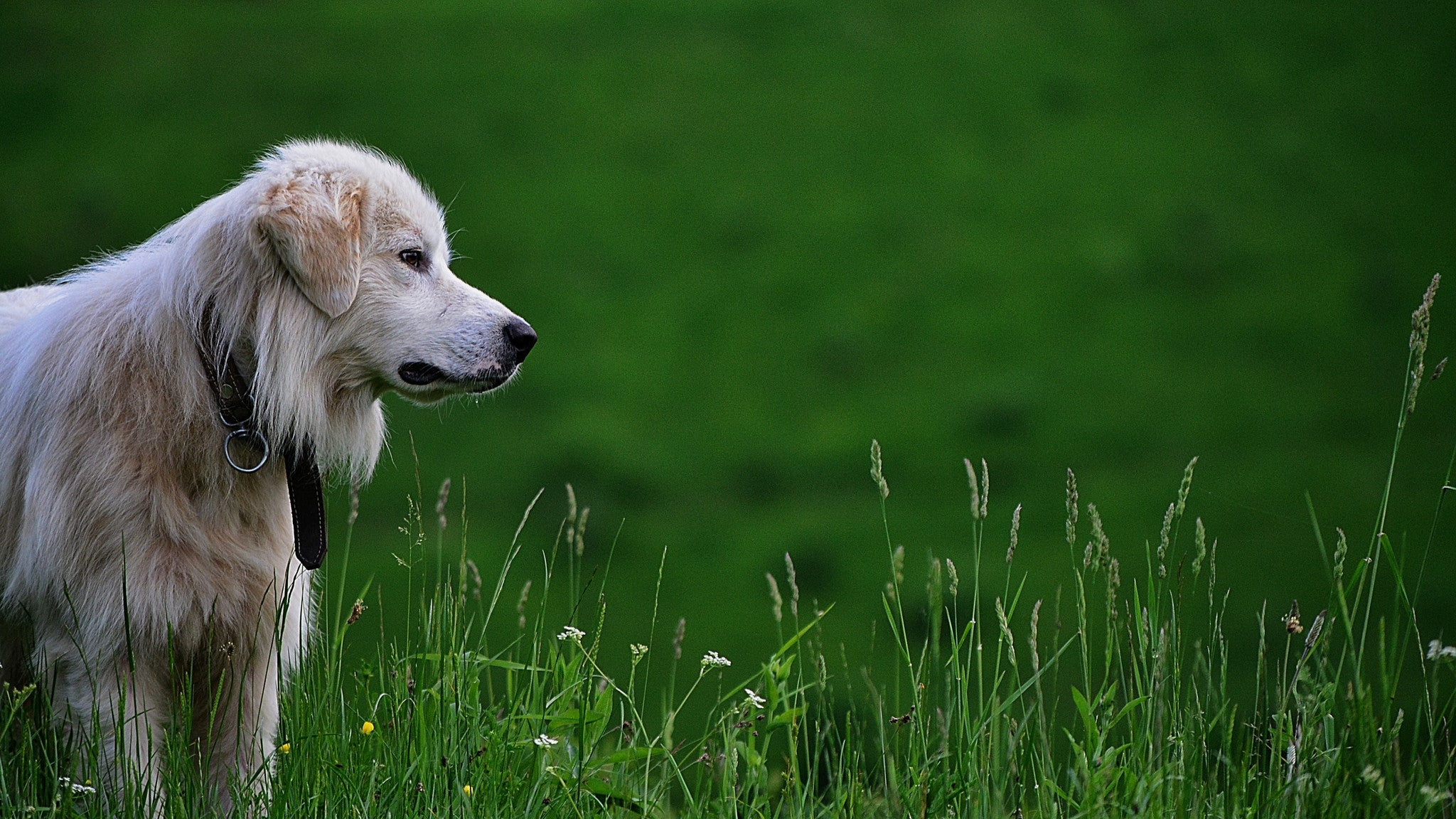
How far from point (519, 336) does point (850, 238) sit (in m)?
10.6

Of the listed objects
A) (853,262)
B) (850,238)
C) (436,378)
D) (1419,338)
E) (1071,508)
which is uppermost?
(1419,338)

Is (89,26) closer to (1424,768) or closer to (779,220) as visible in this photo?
(779,220)

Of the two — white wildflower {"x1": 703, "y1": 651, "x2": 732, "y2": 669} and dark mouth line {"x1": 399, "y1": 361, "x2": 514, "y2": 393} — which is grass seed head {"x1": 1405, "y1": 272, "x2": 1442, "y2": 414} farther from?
dark mouth line {"x1": 399, "y1": 361, "x2": 514, "y2": 393}

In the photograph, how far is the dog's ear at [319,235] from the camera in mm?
3215

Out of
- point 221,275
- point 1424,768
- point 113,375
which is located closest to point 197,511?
point 113,375

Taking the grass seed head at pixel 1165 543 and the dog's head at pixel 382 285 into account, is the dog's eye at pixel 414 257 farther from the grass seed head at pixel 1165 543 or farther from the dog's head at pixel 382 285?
the grass seed head at pixel 1165 543

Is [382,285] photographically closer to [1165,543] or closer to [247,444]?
[247,444]

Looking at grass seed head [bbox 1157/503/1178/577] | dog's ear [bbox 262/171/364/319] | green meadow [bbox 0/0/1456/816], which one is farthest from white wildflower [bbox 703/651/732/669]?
green meadow [bbox 0/0/1456/816]

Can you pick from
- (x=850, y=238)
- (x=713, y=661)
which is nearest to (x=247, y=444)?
(x=713, y=661)

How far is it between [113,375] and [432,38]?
43.7 ft

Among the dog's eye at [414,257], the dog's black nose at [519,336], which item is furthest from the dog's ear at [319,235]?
the dog's black nose at [519,336]

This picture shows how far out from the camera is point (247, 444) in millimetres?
3236

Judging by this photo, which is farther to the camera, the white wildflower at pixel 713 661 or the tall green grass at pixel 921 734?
the white wildflower at pixel 713 661

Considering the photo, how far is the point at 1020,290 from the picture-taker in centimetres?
1317
